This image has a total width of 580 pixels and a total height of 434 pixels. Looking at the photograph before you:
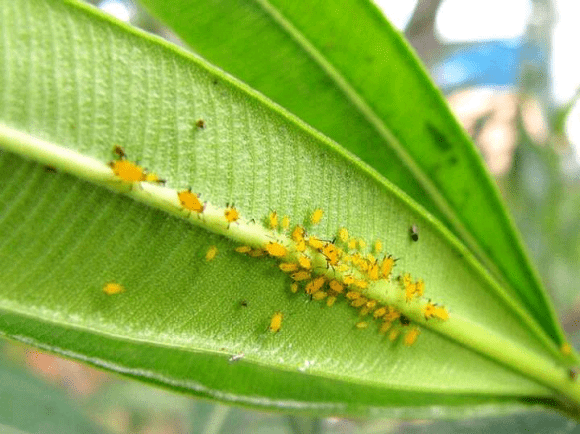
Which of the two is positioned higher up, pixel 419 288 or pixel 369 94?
pixel 369 94

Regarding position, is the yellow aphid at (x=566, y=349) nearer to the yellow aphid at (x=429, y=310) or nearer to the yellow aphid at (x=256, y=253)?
the yellow aphid at (x=429, y=310)

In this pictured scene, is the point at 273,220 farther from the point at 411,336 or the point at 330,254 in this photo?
the point at 411,336

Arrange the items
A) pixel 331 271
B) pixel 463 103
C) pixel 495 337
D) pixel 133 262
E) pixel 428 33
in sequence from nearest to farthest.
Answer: pixel 133 262
pixel 331 271
pixel 495 337
pixel 428 33
pixel 463 103

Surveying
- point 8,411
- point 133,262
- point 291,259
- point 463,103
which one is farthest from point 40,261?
point 463,103

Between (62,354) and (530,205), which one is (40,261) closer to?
(62,354)

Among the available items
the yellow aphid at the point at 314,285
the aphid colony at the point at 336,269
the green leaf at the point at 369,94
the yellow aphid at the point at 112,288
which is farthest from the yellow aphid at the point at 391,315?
the yellow aphid at the point at 112,288

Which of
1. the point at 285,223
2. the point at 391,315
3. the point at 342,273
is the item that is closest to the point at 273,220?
the point at 285,223

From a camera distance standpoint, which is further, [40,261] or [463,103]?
[463,103]

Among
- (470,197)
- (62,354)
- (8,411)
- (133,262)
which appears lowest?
(8,411)
